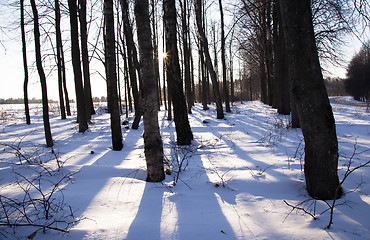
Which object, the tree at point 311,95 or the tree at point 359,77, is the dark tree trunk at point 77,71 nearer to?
the tree at point 311,95

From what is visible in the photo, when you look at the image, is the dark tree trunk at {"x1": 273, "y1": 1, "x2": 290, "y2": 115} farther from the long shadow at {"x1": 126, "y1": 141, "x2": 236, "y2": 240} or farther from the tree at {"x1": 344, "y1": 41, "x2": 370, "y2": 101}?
the tree at {"x1": 344, "y1": 41, "x2": 370, "y2": 101}

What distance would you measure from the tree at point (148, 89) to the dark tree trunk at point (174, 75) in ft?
8.42

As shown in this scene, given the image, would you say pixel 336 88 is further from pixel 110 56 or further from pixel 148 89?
pixel 148 89

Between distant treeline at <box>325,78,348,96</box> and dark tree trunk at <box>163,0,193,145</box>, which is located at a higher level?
distant treeline at <box>325,78,348,96</box>

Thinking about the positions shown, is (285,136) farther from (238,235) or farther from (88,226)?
(88,226)

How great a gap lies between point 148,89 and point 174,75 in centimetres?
277

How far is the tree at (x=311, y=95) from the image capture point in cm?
218

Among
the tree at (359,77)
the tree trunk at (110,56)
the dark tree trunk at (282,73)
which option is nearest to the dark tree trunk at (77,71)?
the tree trunk at (110,56)

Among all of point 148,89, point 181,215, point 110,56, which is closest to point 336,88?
point 110,56

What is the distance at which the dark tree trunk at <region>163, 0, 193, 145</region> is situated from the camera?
17.7 ft

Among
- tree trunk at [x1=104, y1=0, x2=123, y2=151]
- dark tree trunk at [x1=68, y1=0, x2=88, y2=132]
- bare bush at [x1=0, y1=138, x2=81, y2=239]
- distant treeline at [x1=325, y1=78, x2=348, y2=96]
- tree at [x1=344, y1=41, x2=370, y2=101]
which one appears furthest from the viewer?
distant treeline at [x1=325, y1=78, x2=348, y2=96]

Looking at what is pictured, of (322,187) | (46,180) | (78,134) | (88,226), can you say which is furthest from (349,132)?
(78,134)

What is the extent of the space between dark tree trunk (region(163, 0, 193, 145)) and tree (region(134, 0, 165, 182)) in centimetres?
257

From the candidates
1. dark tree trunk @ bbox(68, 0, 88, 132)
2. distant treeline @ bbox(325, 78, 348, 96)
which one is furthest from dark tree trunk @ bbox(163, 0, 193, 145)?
distant treeline @ bbox(325, 78, 348, 96)
